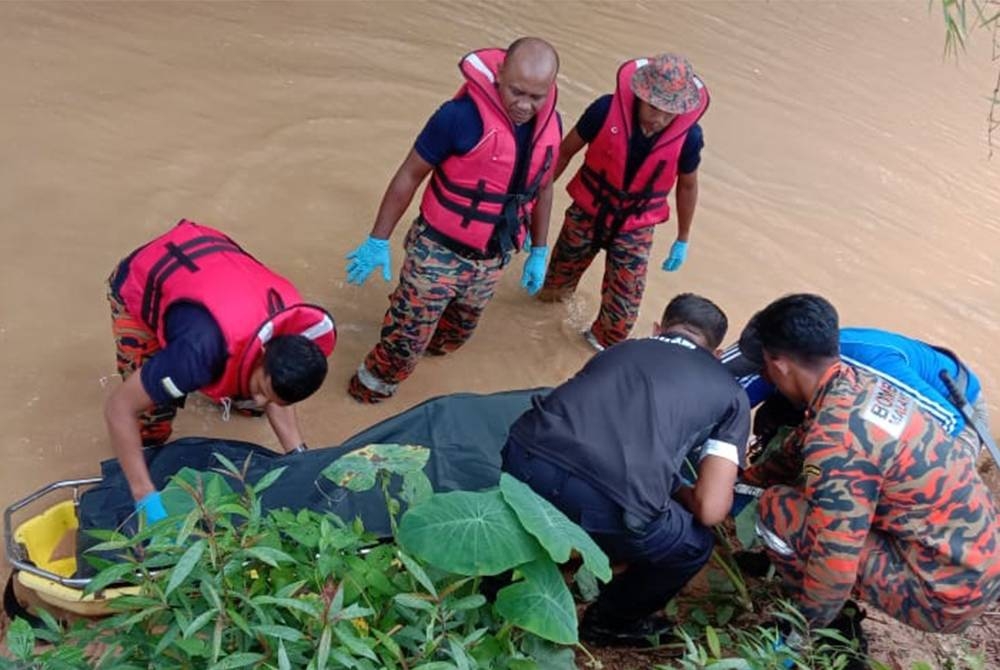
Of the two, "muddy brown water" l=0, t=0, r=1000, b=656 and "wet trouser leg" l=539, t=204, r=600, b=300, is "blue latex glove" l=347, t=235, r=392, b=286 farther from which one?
"wet trouser leg" l=539, t=204, r=600, b=300

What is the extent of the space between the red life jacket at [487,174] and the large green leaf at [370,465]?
1.44 metres

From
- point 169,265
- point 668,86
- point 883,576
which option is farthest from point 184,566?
point 668,86

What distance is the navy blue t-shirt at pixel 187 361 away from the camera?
257cm

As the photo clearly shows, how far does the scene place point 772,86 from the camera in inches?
265

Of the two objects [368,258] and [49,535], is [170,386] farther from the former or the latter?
[368,258]

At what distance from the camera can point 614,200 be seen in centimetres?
386

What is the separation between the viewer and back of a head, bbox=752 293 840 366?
8.30ft

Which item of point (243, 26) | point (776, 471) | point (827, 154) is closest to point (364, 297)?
point (776, 471)

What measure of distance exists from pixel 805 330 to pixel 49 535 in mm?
2219

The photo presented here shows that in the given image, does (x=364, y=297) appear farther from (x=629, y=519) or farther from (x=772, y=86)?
(x=772, y=86)

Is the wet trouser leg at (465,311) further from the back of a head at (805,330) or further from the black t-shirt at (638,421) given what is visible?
the back of a head at (805,330)

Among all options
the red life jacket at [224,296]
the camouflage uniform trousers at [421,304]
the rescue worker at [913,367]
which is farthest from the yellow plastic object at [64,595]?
the rescue worker at [913,367]

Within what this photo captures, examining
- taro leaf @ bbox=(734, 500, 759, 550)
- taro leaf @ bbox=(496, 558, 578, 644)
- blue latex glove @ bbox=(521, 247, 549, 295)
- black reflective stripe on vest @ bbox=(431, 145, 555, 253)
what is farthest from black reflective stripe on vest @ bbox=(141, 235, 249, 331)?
taro leaf @ bbox=(734, 500, 759, 550)

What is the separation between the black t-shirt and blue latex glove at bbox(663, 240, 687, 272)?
1817 mm
